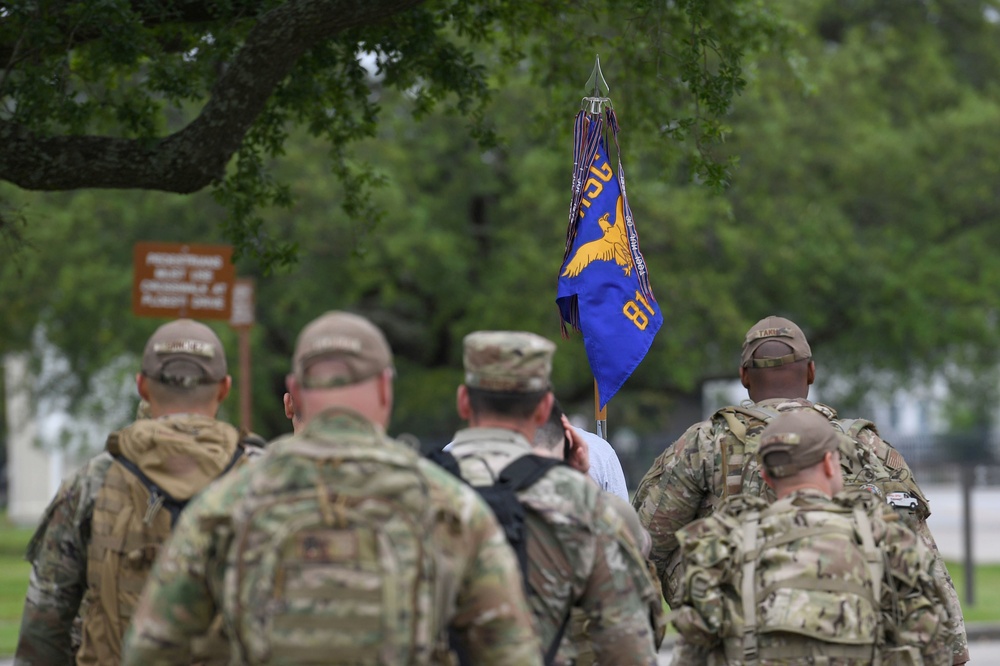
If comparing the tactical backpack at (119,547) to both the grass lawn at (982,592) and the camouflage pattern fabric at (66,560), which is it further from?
the grass lawn at (982,592)

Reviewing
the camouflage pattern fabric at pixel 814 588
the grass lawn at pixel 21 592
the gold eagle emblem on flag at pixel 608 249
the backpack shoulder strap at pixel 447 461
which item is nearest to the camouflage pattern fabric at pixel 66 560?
the backpack shoulder strap at pixel 447 461

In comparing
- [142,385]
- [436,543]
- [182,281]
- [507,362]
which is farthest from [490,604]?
[182,281]

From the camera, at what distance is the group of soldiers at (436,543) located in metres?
3.58

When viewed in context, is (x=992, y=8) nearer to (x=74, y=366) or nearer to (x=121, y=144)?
(x=74, y=366)

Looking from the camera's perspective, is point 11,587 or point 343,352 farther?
point 11,587

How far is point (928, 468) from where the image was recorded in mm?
42594

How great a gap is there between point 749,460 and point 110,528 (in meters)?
2.48

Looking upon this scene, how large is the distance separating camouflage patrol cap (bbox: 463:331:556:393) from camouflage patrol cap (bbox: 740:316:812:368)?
2.00 metres

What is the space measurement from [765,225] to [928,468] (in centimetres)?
2186

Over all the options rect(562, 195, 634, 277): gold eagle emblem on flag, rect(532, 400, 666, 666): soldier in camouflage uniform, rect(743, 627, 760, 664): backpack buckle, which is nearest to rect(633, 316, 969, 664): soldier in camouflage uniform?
rect(532, 400, 666, 666): soldier in camouflage uniform

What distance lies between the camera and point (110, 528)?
15.6 feet

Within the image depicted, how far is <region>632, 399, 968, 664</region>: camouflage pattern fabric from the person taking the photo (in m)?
6.10

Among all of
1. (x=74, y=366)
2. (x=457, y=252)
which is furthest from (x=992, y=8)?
(x=74, y=366)

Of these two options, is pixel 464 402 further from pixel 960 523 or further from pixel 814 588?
pixel 960 523
